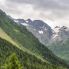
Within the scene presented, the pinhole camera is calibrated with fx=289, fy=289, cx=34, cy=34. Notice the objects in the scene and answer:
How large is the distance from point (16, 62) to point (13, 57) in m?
0.97

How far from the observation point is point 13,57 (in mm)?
41406

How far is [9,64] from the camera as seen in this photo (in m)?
40.7

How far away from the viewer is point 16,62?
4088 cm

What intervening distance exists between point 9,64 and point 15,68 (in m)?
1.59

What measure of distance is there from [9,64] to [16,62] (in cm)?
103

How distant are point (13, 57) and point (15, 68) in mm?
2420

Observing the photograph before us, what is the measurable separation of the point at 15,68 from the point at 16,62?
1591mm

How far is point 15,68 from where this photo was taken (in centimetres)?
3944
